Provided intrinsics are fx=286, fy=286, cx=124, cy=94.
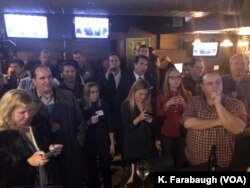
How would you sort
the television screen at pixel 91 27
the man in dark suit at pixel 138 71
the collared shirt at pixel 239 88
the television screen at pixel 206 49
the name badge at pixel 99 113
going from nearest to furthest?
the name badge at pixel 99 113 < the collared shirt at pixel 239 88 < the man in dark suit at pixel 138 71 < the television screen at pixel 91 27 < the television screen at pixel 206 49

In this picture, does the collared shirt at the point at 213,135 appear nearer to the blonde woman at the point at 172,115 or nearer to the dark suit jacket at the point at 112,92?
the blonde woman at the point at 172,115

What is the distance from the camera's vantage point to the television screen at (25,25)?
5867 mm

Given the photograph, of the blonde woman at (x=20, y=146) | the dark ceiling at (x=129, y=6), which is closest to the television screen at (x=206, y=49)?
the dark ceiling at (x=129, y=6)

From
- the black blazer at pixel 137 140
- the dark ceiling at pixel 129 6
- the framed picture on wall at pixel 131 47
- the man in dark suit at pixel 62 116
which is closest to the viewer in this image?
the man in dark suit at pixel 62 116

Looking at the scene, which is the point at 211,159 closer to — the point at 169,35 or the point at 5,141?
the point at 5,141

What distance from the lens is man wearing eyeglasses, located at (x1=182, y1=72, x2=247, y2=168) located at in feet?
7.28

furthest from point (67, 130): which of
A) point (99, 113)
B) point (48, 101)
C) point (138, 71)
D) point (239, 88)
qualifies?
point (239, 88)

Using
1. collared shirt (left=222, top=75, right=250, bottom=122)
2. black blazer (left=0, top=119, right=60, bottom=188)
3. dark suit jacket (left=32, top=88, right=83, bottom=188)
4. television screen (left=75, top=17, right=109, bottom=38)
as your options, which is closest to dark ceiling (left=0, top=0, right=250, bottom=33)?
collared shirt (left=222, top=75, right=250, bottom=122)

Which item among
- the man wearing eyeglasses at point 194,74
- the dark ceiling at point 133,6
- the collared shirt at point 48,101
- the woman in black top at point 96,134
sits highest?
the dark ceiling at point 133,6

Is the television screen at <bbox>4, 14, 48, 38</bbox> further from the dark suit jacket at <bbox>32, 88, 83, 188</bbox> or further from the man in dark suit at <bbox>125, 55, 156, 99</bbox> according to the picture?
the dark suit jacket at <bbox>32, 88, 83, 188</bbox>

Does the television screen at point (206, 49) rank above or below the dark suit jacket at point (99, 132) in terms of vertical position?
above

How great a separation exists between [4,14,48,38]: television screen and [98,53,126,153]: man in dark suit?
2.51 metres

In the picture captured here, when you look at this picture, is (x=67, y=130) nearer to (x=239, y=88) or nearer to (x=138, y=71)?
(x=138, y=71)

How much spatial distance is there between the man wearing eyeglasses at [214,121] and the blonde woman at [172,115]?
0.62 metres
